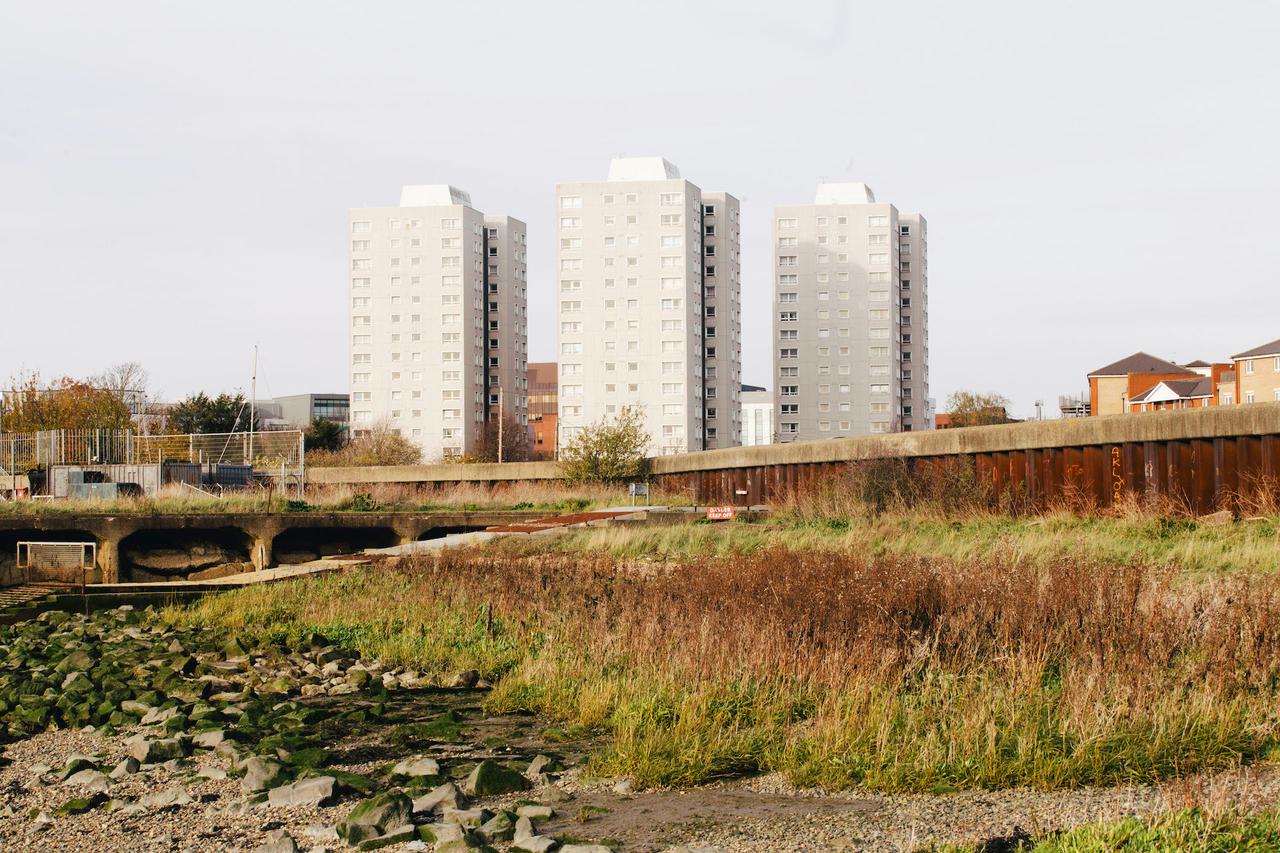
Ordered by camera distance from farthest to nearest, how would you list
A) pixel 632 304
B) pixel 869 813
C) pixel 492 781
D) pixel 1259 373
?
pixel 632 304 → pixel 1259 373 → pixel 492 781 → pixel 869 813

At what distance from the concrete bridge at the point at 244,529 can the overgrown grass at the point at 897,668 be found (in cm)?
1612

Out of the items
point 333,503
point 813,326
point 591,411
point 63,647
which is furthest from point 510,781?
point 813,326

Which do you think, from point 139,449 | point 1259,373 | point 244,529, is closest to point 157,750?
point 244,529

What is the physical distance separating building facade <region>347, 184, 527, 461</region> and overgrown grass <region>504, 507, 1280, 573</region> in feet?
337

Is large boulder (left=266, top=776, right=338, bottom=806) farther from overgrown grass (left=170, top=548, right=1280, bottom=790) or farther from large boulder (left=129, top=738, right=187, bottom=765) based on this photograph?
overgrown grass (left=170, top=548, right=1280, bottom=790)

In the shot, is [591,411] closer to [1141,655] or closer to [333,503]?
[333,503]

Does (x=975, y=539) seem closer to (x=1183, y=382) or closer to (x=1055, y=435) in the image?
(x=1055, y=435)

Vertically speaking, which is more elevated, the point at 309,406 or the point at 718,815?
the point at 309,406

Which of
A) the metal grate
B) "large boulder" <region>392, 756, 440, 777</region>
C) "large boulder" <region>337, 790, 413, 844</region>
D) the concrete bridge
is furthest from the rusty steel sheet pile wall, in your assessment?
the metal grate

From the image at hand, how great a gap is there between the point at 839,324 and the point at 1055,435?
108016 mm

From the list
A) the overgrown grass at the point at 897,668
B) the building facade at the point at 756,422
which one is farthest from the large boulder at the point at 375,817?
the building facade at the point at 756,422

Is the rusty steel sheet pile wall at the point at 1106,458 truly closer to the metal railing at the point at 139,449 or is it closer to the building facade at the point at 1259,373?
the metal railing at the point at 139,449

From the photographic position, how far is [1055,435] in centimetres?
2067

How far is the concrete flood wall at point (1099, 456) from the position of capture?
17.5m
